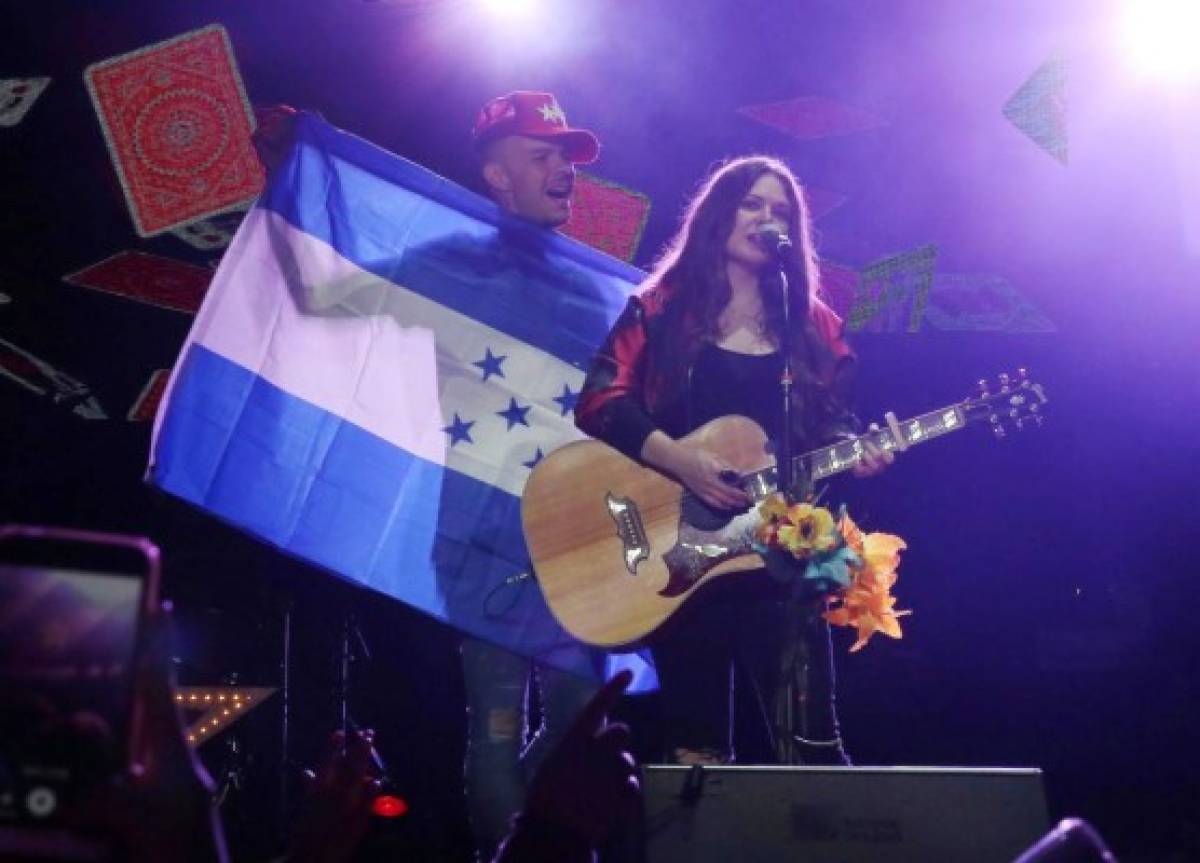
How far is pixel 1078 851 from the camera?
59.3 inches

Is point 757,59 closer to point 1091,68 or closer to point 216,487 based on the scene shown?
point 1091,68

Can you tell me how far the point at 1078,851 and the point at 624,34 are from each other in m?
4.81

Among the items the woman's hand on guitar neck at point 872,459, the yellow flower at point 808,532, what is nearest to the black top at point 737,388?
the woman's hand on guitar neck at point 872,459

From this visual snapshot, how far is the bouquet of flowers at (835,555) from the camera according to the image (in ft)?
9.88

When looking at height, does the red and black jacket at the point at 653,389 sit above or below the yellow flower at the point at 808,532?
A: above

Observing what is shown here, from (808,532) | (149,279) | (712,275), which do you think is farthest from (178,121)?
(808,532)

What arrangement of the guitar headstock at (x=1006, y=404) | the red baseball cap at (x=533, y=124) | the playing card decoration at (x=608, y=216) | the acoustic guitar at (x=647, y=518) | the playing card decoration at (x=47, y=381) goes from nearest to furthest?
the acoustic guitar at (x=647, y=518) < the guitar headstock at (x=1006, y=404) < the red baseball cap at (x=533, y=124) < the playing card decoration at (x=608, y=216) < the playing card decoration at (x=47, y=381)

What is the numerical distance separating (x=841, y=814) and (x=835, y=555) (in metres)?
1.00

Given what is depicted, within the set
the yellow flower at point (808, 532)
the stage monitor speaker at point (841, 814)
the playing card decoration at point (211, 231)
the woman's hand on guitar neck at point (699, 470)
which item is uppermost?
the playing card decoration at point (211, 231)

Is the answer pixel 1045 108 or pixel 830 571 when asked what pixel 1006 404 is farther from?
pixel 1045 108

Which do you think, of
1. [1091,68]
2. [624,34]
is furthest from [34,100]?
[1091,68]

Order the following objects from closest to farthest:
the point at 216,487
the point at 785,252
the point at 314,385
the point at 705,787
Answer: the point at 705,787, the point at 785,252, the point at 216,487, the point at 314,385

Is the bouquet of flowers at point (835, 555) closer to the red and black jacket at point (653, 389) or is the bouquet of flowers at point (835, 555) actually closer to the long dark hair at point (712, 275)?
the red and black jacket at point (653, 389)

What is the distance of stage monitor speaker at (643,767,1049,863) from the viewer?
2.08 m
